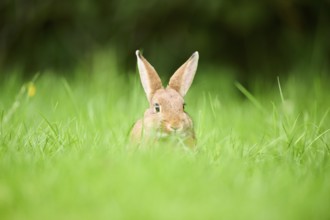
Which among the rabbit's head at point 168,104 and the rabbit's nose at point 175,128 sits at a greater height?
the rabbit's head at point 168,104

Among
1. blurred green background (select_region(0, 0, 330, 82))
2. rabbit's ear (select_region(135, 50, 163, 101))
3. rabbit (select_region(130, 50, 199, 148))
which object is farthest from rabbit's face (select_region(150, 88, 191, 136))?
blurred green background (select_region(0, 0, 330, 82))

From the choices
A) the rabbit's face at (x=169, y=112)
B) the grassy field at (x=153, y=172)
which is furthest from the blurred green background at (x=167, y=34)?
the rabbit's face at (x=169, y=112)

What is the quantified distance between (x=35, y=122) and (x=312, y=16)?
4.66 meters

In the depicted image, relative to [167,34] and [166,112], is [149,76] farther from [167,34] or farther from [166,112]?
[167,34]

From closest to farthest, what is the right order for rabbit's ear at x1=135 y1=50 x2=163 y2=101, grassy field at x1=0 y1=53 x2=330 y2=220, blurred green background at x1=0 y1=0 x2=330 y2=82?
1. grassy field at x1=0 y1=53 x2=330 y2=220
2. rabbit's ear at x1=135 y1=50 x2=163 y2=101
3. blurred green background at x1=0 y1=0 x2=330 y2=82

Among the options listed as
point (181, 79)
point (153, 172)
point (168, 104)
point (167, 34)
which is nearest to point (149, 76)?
point (181, 79)

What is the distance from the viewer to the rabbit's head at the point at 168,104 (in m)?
3.92

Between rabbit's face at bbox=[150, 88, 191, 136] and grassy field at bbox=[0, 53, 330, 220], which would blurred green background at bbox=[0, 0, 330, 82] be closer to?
grassy field at bbox=[0, 53, 330, 220]

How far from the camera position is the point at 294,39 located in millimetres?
7852

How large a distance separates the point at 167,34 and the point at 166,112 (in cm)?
417

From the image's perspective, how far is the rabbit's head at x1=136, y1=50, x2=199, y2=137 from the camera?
3.92 metres

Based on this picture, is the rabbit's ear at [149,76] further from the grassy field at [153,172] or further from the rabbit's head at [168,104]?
the grassy field at [153,172]

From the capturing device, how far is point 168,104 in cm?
407

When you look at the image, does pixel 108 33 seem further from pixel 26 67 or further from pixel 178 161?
pixel 178 161
